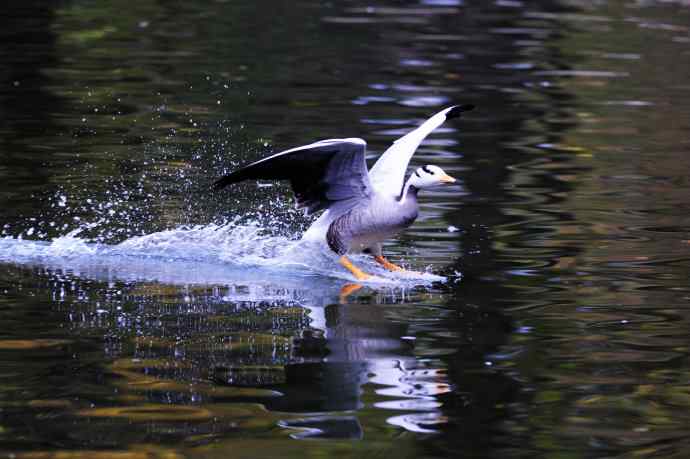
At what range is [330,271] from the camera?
9.49 m

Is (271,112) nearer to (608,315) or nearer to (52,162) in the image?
(52,162)

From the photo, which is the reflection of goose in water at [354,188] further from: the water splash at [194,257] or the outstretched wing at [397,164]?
the water splash at [194,257]

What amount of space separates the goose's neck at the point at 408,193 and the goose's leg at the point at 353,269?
54 cm

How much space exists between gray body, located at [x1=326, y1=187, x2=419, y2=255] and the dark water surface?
244 mm

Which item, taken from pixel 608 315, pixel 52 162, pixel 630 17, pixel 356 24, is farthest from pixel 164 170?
pixel 630 17

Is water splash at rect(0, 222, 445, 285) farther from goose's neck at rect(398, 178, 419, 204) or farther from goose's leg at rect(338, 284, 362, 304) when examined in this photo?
goose's neck at rect(398, 178, 419, 204)

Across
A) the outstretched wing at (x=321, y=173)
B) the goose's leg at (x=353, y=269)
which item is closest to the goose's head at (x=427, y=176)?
the outstretched wing at (x=321, y=173)

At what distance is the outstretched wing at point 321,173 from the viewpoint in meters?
8.91

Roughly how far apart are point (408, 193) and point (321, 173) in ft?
1.94

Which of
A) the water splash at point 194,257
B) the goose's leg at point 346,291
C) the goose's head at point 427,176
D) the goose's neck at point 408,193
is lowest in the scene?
the goose's leg at point 346,291

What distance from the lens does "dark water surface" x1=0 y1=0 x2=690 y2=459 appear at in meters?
6.30

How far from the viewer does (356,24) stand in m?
23.8

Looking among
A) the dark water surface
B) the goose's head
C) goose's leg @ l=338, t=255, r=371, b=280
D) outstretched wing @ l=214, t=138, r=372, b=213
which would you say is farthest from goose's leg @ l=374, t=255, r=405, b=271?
the goose's head

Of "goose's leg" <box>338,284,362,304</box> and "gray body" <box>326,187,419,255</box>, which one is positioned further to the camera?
"gray body" <box>326,187,419,255</box>
